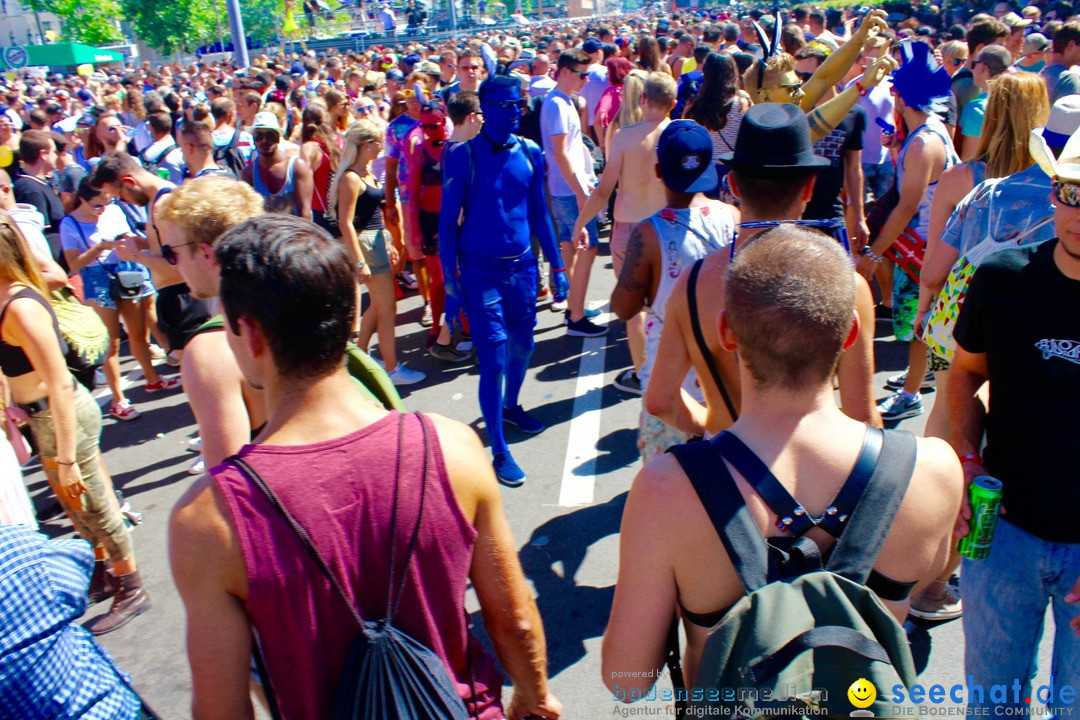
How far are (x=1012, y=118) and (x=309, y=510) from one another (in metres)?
3.15

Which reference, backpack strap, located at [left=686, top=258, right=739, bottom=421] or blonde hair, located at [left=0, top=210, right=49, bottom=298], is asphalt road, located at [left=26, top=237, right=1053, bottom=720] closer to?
backpack strap, located at [left=686, top=258, right=739, bottom=421]

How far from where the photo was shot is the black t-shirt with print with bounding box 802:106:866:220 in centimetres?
509

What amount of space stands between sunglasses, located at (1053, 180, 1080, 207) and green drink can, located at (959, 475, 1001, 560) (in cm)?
71

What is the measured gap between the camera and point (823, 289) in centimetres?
158

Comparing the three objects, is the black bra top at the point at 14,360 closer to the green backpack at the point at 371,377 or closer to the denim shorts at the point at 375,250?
the green backpack at the point at 371,377

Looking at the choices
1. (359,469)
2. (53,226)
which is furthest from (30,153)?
(359,469)

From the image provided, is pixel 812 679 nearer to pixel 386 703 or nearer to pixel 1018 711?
pixel 386 703

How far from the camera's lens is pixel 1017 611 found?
218 cm

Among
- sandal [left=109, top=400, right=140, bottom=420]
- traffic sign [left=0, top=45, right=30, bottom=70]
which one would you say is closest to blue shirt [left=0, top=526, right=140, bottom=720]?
sandal [left=109, top=400, right=140, bottom=420]

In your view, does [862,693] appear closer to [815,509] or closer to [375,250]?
[815,509]

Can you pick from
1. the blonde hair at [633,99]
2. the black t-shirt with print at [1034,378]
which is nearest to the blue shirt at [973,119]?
the blonde hair at [633,99]

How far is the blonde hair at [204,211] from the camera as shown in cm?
245

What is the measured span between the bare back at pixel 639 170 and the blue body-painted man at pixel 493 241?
2.63ft

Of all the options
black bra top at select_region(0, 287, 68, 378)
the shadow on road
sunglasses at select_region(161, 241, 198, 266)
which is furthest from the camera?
black bra top at select_region(0, 287, 68, 378)
